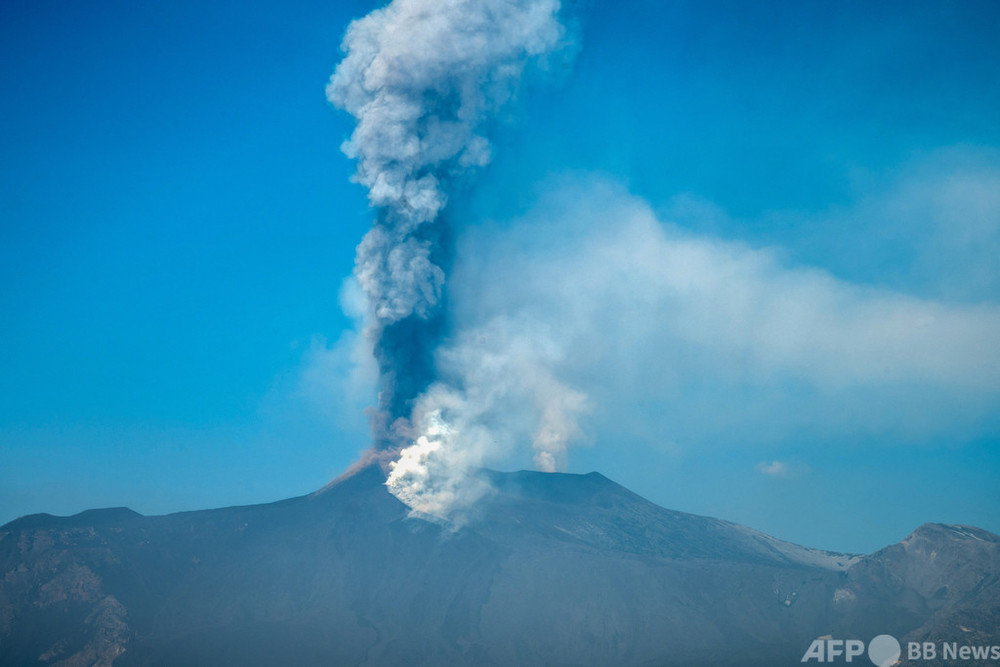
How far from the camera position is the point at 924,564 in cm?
8256

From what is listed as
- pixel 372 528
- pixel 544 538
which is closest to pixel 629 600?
pixel 544 538

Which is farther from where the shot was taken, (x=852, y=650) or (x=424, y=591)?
(x=424, y=591)

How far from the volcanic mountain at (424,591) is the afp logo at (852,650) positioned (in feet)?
5.20

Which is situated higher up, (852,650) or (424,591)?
(424,591)

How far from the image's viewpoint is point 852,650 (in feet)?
224

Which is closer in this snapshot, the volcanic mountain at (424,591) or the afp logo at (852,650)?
the afp logo at (852,650)

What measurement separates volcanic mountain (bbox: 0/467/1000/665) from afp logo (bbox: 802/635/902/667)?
5.20 feet

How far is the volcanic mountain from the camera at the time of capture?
67.2 m

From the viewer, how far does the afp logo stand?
6562 cm

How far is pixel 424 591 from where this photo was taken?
7825 cm

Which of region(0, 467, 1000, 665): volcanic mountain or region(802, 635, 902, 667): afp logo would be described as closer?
region(802, 635, 902, 667): afp logo

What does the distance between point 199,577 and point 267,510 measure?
43.7ft

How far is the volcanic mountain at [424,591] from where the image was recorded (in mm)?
67188

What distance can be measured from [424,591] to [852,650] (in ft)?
128
